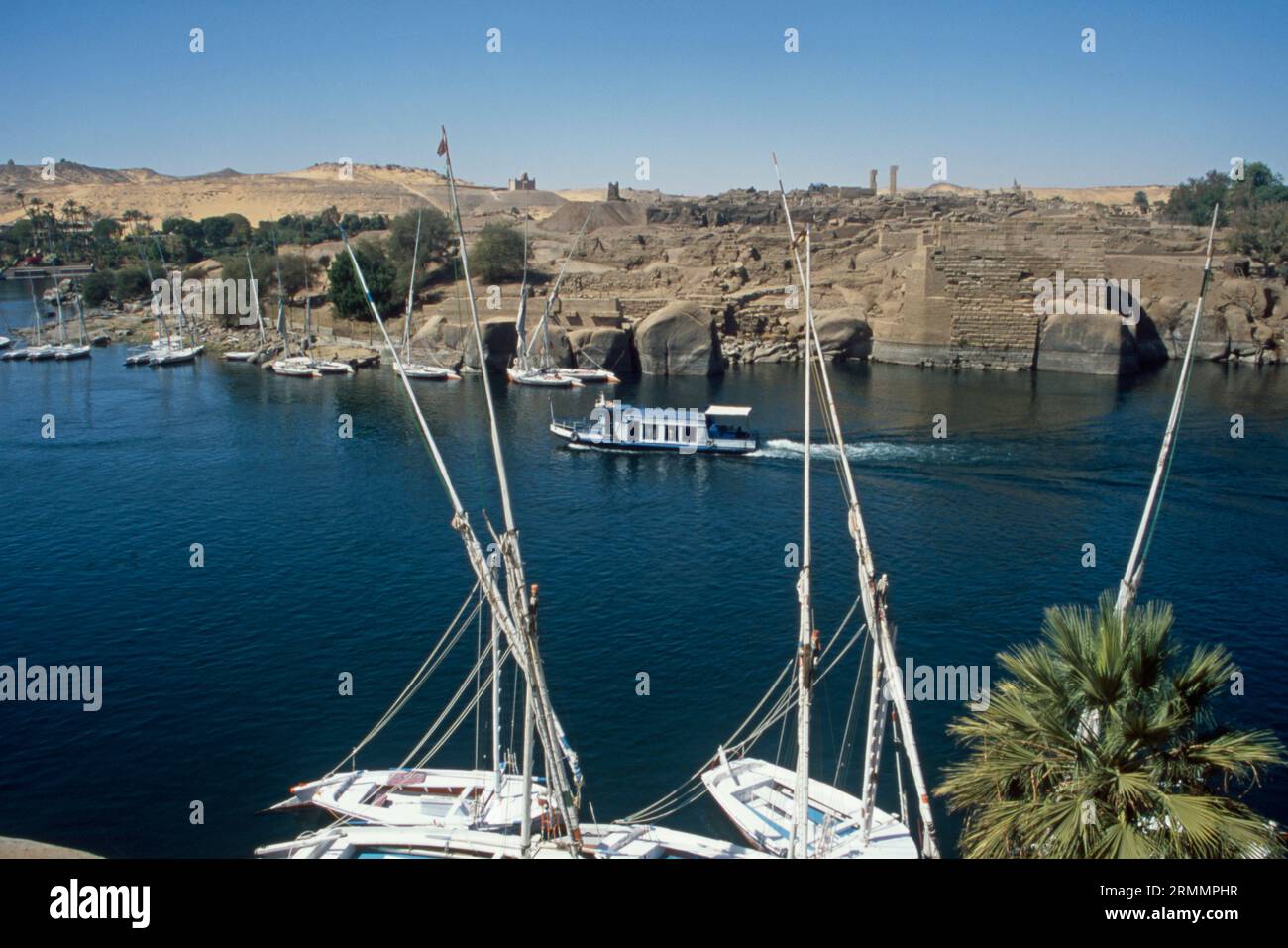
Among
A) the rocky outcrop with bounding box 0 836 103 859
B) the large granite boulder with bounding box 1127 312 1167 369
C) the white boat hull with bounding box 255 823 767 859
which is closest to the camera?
the rocky outcrop with bounding box 0 836 103 859

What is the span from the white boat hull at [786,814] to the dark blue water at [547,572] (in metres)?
0.62

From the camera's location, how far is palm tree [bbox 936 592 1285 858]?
10.1m

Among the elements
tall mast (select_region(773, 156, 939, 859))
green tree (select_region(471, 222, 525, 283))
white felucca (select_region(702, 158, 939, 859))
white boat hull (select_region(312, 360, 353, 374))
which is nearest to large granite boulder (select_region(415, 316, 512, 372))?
white boat hull (select_region(312, 360, 353, 374))

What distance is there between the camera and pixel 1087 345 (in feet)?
230

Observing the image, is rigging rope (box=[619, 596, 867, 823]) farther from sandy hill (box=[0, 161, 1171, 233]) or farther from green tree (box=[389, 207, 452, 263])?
sandy hill (box=[0, 161, 1171, 233])

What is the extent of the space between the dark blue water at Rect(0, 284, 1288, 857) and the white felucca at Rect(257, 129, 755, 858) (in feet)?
7.63

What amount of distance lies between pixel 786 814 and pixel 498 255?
252 feet

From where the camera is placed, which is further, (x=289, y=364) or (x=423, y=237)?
(x=423, y=237)

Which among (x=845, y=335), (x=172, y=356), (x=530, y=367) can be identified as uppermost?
(x=845, y=335)

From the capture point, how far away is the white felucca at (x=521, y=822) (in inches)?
605

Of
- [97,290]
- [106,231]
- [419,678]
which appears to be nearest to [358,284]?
[97,290]

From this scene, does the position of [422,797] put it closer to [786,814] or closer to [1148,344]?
[786,814]

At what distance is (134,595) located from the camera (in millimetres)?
A: 32594
